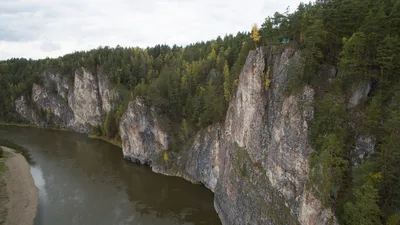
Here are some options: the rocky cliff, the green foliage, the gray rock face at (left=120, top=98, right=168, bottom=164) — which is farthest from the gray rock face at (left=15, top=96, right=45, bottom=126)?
the green foliage

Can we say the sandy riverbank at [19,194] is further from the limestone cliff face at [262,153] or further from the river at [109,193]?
the limestone cliff face at [262,153]

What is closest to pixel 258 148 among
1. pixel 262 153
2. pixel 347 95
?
pixel 262 153

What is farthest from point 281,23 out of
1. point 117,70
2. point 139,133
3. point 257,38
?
point 117,70

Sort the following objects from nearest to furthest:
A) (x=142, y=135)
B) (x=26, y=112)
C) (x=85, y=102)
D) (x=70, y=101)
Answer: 1. (x=142, y=135)
2. (x=85, y=102)
3. (x=70, y=101)
4. (x=26, y=112)

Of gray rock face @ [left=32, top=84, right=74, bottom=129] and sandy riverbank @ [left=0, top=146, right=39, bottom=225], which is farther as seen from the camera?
gray rock face @ [left=32, top=84, right=74, bottom=129]

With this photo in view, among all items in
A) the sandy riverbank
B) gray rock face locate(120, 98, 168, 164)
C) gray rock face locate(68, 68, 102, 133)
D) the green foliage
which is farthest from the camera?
gray rock face locate(68, 68, 102, 133)

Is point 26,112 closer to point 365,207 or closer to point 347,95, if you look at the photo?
point 347,95

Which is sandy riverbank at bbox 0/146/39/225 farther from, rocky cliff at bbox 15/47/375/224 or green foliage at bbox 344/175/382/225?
green foliage at bbox 344/175/382/225

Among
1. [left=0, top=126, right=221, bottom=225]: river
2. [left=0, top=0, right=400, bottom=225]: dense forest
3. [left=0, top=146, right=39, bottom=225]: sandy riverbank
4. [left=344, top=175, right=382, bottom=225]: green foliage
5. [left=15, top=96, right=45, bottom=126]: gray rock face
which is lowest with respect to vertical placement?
[left=0, top=126, right=221, bottom=225]: river
